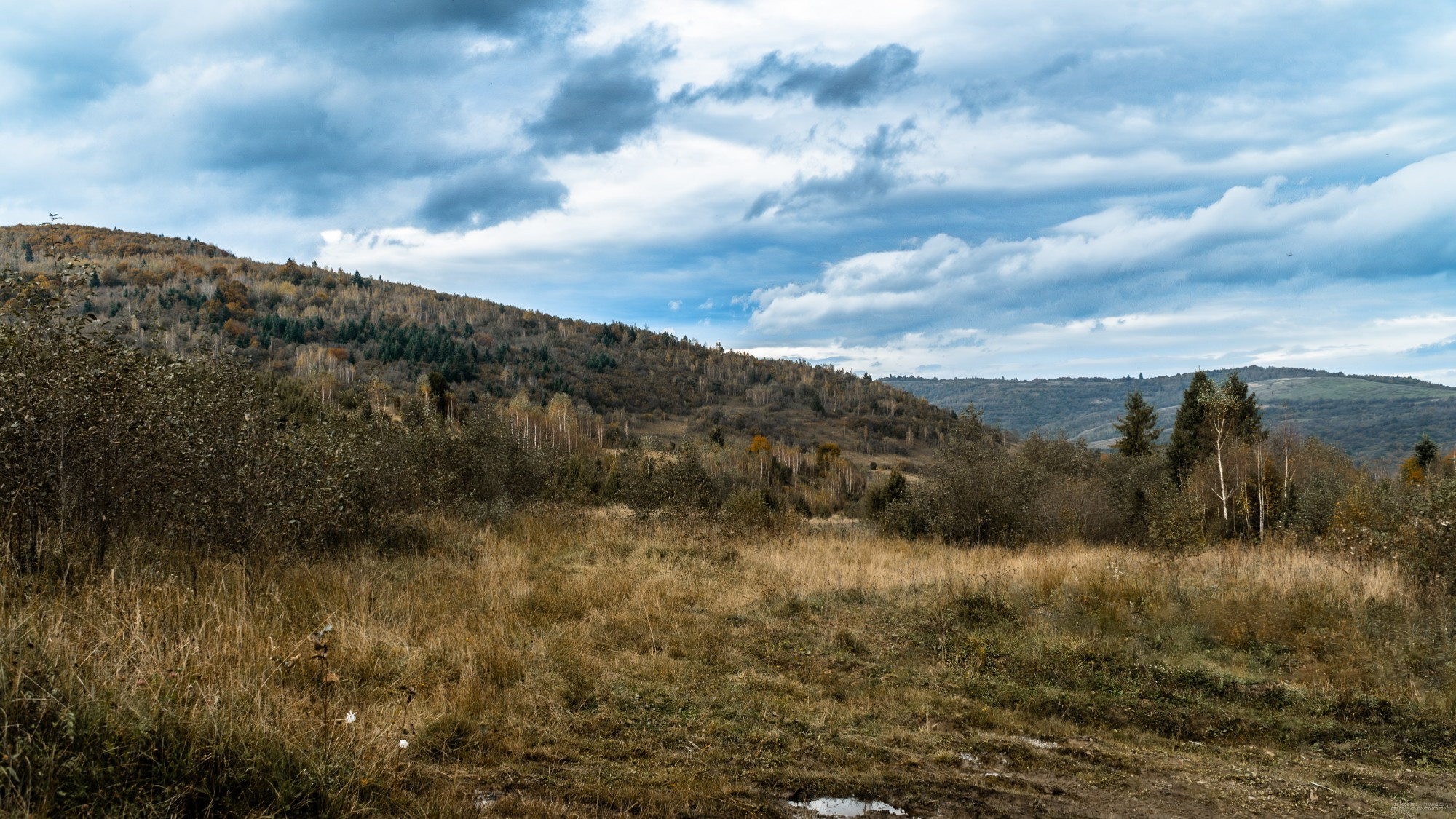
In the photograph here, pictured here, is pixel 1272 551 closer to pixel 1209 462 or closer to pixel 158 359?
pixel 158 359

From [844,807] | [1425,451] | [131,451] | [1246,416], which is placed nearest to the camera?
[844,807]

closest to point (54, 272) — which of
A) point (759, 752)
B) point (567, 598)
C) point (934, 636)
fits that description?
point (567, 598)

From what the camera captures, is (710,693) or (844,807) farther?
(710,693)

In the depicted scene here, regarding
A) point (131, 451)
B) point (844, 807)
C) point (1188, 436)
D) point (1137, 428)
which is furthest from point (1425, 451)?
point (131, 451)

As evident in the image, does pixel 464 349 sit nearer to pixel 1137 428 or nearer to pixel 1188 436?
pixel 1137 428

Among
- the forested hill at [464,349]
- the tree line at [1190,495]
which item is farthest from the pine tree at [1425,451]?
the forested hill at [464,349]

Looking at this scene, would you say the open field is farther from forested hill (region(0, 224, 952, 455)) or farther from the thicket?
forested hill (region(0, 224, 952, 455))

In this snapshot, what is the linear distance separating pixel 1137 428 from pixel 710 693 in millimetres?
49532

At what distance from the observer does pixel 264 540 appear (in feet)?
32.6

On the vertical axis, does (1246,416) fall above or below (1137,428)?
above

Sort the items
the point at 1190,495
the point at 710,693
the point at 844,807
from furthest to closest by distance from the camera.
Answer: the point at 1190,495 < the point at 710,693 < the point at 844,807

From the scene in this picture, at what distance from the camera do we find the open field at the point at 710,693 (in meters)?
3.72

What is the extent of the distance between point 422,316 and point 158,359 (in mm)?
132091

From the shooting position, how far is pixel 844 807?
492 cm
